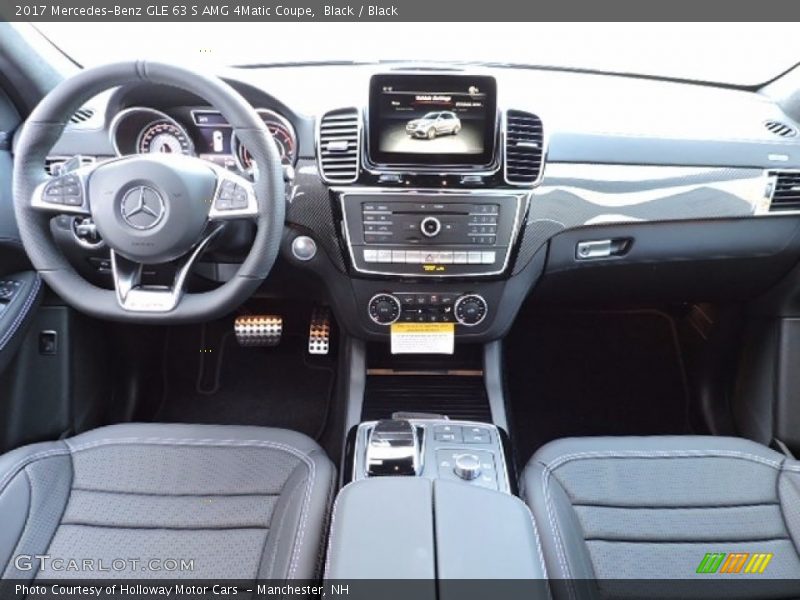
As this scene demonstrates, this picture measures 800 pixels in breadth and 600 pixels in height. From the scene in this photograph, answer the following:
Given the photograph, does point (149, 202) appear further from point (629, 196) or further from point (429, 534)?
point (629, 196)

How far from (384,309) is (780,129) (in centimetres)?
124

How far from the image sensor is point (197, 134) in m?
1.68

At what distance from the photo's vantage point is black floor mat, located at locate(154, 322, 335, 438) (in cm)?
239

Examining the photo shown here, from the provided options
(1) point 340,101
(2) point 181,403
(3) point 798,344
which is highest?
(1) point 340,101

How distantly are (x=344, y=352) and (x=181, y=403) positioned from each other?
0.77m

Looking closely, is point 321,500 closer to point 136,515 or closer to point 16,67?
point 136,515

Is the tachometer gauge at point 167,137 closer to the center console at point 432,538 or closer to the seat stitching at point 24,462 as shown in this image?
the seat stitching at point 24,462

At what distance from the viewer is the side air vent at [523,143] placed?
1.62 m

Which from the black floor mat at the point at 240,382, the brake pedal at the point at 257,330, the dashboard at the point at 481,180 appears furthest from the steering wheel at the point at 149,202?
the black floor mat at the point at 240,382

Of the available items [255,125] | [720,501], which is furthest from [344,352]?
[720,501]

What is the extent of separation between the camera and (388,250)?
172 centimetres

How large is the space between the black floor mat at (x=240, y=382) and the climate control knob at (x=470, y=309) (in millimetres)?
784

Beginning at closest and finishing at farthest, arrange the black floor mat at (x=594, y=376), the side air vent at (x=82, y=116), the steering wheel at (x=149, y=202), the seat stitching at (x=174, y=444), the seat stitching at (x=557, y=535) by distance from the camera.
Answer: the seat stitching at (x=557, y=535), the steering wheel at (x=149, y=202), the seat stitching at (x=174, y=444), the side air vent at (x=82, y=116), the black floor mat at (x=594, y=376)

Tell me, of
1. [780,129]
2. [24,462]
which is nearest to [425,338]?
[24,462]
